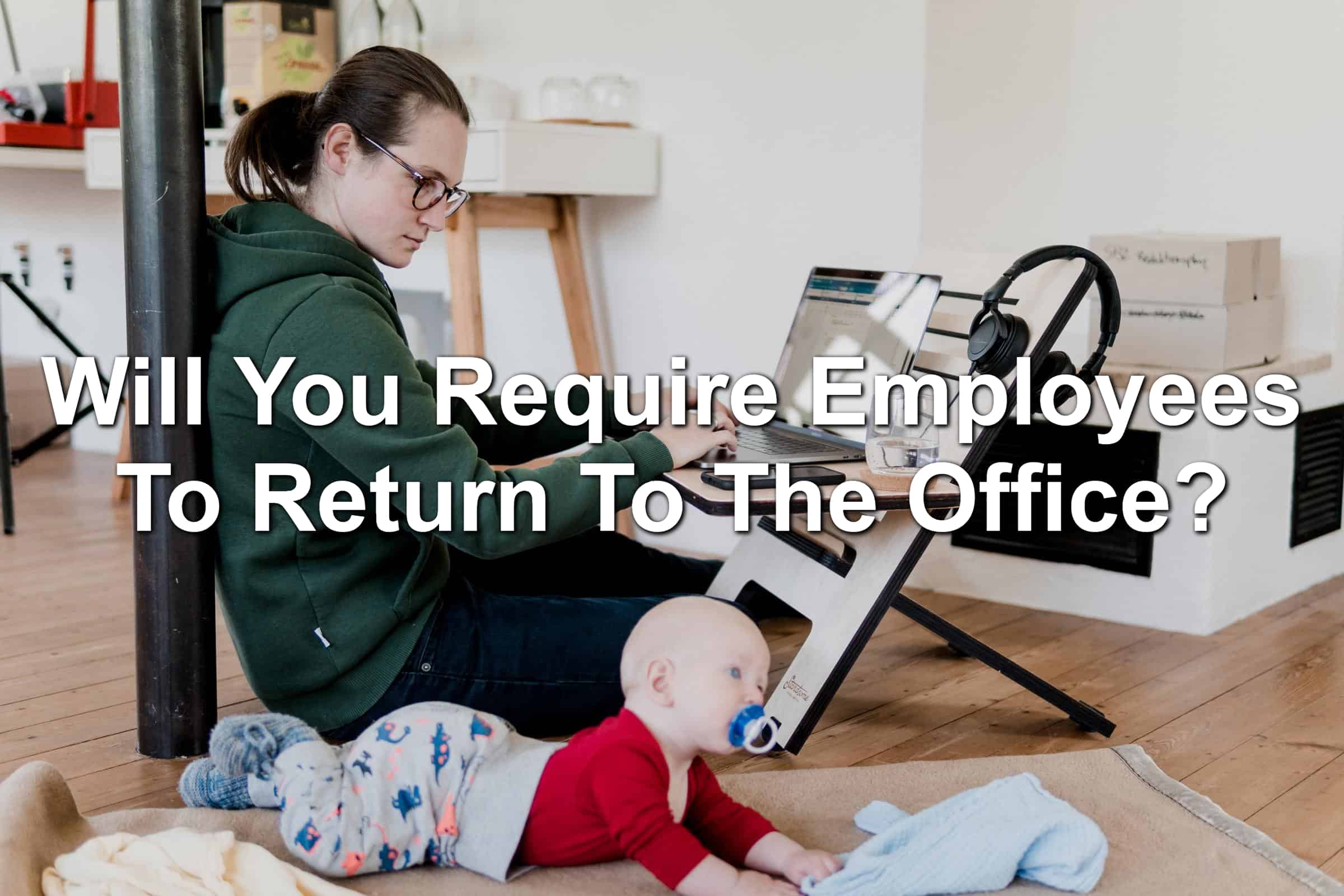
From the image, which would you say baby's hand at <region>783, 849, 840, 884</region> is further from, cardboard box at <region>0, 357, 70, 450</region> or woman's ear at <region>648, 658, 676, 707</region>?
cardboard box at <region>0, 357, 70, 450</region>

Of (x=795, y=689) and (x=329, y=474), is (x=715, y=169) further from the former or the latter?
(x=329, y=474)

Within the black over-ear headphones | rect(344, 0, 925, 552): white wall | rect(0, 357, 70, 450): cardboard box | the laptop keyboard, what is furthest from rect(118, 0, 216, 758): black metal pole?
rect(0, 357, 70, 450): cardboard box

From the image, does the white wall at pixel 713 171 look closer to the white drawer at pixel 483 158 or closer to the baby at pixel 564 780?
the white drawer at pixel 483 158

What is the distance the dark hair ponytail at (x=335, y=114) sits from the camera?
1805mm

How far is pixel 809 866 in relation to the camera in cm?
158

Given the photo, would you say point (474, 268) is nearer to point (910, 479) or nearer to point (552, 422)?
point (552, 422)

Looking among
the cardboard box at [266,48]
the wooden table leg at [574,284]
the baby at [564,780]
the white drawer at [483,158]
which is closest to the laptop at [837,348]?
the baby at [564,780]

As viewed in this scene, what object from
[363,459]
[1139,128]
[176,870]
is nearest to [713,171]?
[1139,128]

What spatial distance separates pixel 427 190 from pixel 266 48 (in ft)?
6.94

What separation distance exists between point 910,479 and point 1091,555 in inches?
44.2

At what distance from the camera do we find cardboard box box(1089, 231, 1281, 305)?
2.77m

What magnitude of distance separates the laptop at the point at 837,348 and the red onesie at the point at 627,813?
18.2 inches

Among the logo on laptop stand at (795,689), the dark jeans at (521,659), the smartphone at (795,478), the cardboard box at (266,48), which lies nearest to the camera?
the smartphone at (795,478)

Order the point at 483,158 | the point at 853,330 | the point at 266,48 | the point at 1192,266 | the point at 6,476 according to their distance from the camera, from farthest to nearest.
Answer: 1. the point at 266,48
2. the point at 6,476
3. the point at 483,158
4. the point at 1192,266
5. the point at 853,330
